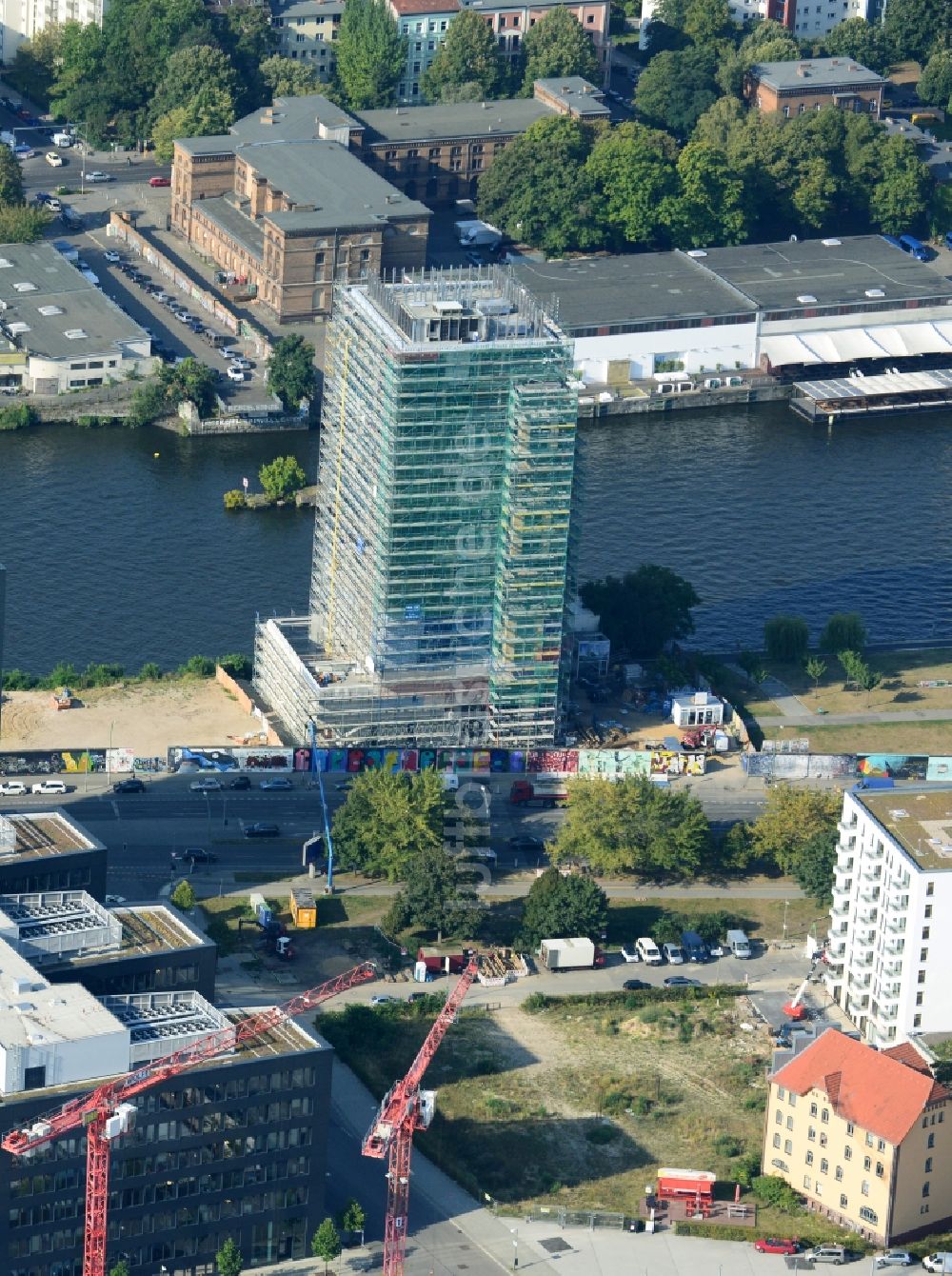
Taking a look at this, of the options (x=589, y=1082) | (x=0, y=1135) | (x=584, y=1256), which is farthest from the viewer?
(x=589, y=1082)

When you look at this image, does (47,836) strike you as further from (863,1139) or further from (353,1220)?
(863,1139)

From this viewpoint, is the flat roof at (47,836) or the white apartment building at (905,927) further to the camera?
the white apartment building at (905,927)

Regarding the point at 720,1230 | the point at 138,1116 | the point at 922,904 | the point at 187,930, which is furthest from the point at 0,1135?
the point at 922,904

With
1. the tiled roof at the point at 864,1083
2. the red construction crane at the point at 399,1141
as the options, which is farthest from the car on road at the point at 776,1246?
the red construction crane at the point at 399,1141

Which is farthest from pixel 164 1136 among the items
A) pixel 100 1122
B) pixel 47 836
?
pixel 47 836

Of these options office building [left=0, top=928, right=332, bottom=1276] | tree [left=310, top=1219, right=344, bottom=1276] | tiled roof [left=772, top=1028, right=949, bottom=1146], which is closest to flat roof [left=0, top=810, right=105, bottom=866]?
office building [left=0, top=928, right=332, bottom=1276]

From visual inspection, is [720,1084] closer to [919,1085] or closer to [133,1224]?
[919,1085]

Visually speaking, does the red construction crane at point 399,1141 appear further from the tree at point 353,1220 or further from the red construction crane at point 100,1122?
the red construction crane at point 100,1122
